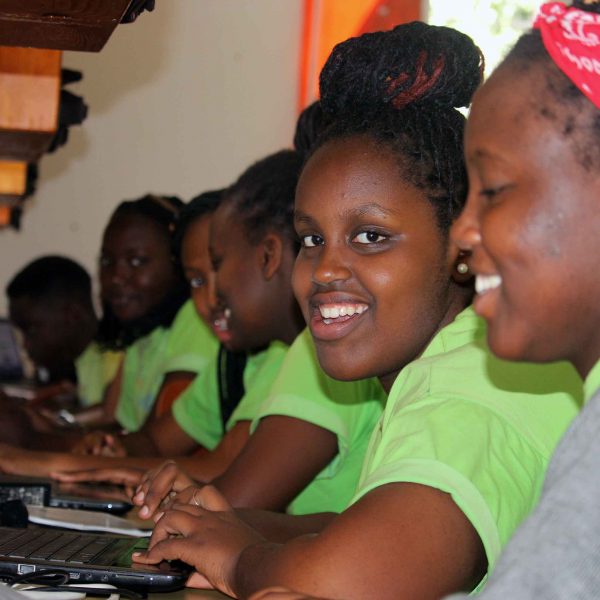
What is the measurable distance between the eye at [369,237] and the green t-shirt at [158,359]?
1474 millimetres

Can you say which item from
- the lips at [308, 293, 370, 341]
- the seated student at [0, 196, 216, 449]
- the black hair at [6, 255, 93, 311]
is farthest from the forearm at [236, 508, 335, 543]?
the black hair at [6, 255, 93, 311]

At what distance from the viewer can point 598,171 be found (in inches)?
35.6

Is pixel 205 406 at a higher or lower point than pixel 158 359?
higher

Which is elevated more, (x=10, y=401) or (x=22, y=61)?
(x=22, y=61)

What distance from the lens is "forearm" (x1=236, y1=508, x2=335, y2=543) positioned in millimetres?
1487

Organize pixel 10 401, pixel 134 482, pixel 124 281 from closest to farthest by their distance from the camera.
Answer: pixel 134 482 → pixel 10 401 → pixel 124 281

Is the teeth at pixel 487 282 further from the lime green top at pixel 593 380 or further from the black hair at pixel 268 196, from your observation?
the black hair at pixel 268 196

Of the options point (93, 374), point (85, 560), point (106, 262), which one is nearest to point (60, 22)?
point (85, 560)

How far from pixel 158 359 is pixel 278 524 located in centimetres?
181

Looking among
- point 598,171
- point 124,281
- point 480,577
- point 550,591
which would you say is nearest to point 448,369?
point 480,577

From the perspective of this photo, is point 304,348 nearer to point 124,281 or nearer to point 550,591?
point 550,591

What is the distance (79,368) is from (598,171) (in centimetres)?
384

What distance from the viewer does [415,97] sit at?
4.71 feet

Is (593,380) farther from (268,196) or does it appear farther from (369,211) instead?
(268,196)
